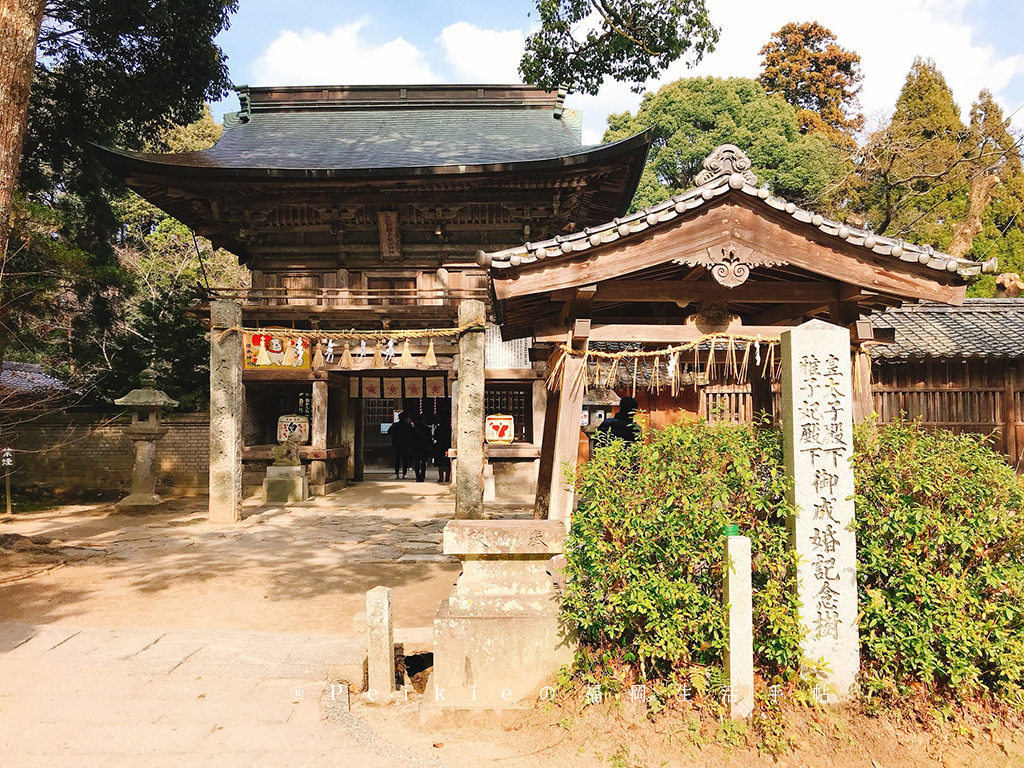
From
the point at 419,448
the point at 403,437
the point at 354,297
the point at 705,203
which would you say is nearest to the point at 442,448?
the point at 419,448

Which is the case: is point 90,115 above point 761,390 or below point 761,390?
above

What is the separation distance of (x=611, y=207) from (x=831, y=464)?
1329cm

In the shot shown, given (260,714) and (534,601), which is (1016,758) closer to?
→ (534,601)

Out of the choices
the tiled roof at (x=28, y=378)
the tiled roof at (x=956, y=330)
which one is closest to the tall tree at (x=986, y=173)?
the tiled roof at (x=956, y=330)

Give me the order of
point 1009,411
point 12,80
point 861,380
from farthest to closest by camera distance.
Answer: point 1009,411 → point 861,380 → point 12,80

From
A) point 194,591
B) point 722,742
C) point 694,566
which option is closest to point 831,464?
point 694,566

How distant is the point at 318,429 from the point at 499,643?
1180 cm

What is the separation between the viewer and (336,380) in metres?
16.2

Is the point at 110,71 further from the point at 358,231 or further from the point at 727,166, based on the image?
the point at 727,166

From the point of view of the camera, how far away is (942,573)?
12.7 ft

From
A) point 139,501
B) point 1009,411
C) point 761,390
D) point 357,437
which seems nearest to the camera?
point 761,390

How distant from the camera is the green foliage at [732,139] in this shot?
25875 millimetres

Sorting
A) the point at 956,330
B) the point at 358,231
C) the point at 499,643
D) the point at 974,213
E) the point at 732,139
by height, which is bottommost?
the point at 499,643

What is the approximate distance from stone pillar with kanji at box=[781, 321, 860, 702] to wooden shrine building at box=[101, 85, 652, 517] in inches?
338
